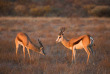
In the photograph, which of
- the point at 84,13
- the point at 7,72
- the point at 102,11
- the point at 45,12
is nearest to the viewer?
the point at 7,72

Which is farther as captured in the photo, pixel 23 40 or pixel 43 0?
pixel 43 0

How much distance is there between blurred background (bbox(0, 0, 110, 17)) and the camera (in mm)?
32281

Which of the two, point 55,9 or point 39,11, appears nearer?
point 39,11

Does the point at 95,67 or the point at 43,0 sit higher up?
the point at 43,0

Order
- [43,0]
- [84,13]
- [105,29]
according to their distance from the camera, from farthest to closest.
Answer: [43,0] → [84,13] → [105,29]

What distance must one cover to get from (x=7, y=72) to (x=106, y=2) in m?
49.2

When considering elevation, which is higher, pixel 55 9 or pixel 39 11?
pixel 55 9

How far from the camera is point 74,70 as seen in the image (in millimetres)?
5047

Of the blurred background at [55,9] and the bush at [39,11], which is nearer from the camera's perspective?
the blurred background at [55,9]

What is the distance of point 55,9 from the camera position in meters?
38.1

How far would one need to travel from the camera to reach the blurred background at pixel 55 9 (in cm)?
3228

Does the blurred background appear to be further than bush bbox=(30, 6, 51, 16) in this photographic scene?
No

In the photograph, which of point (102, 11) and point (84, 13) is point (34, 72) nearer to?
point (102, 11)

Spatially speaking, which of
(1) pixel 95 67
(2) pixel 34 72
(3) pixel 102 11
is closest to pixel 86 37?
(1) pixel 95 67
